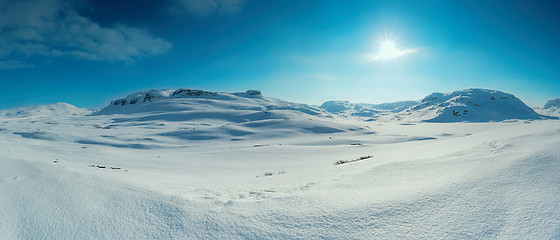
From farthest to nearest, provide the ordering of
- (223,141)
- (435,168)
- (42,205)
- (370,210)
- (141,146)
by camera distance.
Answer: (223,141)
(141,146)
(435,168)
(42,205)
(370,210)

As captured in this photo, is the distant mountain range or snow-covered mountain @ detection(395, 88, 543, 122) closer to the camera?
the distant mountain range

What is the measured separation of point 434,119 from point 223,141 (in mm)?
157731

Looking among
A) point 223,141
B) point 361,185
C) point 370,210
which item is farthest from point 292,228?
point 223,141

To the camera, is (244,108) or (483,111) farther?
(483,111)

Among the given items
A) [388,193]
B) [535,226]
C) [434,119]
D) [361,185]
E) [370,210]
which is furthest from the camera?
[434,119]

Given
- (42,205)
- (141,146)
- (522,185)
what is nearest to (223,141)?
(141,146)

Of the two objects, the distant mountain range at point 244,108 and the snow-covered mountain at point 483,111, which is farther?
the snow-covered mountain at point 483,111

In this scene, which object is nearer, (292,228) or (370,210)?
(292,228)

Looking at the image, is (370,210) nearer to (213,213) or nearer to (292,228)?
(292,228)

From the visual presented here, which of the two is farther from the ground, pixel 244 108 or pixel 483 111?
pixel 483 111

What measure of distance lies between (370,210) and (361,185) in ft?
4.94

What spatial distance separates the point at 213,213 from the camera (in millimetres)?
3244

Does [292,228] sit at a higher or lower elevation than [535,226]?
lower

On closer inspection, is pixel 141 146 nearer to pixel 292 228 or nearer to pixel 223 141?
pixel 223 141
